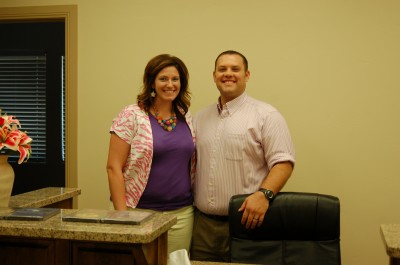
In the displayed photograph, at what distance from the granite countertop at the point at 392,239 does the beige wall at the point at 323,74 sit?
5.11 feet

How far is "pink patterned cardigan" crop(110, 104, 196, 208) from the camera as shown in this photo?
2.15m

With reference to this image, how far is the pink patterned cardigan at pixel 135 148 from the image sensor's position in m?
2.15

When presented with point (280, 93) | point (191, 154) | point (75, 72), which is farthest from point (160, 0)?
point (191, 154)

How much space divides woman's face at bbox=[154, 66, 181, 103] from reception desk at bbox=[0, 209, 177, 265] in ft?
3.12

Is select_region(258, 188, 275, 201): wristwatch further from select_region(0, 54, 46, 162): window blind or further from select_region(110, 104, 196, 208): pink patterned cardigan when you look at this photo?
select_region(0, 54, 46, 162): window blind

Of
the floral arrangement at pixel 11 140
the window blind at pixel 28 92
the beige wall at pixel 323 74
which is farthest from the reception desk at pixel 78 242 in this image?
the window blind at pixel 28 92

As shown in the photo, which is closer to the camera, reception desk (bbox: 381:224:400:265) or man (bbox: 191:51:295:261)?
reception desk (bbox: 381:224:400:265)

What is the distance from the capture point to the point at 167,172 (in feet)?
7.18

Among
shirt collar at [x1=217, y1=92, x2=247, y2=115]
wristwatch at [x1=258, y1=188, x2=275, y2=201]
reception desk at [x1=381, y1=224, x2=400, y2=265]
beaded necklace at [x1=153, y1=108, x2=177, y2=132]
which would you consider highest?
shirt collar at [x1=217, y1=92, x2=247, y2=115]

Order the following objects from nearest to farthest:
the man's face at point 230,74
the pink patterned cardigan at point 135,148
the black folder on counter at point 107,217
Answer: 1. the black folder on counter at point 107,217
2. the pink patterned cardigan at point 135,148
3. the man's face at point 230,74

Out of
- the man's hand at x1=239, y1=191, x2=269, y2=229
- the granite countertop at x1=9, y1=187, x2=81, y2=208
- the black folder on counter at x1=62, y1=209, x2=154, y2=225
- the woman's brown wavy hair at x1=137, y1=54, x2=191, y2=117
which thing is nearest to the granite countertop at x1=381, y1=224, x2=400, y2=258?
the man's hand at x1=239, y1=191, x2=269, y2=229

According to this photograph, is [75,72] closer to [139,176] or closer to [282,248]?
[139,176]

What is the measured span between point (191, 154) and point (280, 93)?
3.18ft

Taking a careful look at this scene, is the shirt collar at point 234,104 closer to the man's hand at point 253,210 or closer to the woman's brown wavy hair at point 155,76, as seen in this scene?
the woman's brown wavy hair at point 155,76
